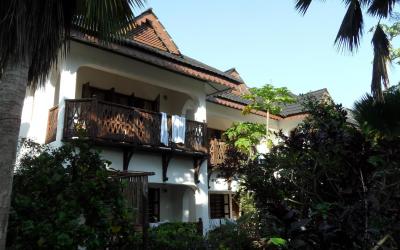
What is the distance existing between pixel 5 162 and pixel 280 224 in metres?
2.94

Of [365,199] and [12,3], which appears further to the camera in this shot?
[12,3]

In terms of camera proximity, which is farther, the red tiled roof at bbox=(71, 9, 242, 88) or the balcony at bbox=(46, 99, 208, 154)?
the red tiled roof at bbox=(71, 9, 242, 88)

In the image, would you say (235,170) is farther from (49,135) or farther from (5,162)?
(49,135)

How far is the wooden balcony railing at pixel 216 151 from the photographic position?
15117mm

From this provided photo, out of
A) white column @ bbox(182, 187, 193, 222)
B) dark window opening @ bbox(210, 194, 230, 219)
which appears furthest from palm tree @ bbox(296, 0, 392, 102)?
dark window opening @ bbox(210, 194, 230, 219)

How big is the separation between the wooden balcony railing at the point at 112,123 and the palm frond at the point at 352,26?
550cm

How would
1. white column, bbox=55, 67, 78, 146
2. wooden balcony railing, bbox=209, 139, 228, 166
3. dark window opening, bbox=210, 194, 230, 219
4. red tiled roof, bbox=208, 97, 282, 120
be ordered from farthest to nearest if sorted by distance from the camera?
dark window opening, bbox=210, 194, 230, 219, red tiled roof, bbox=208, 97, 282, 120, wooden balcony railing, bbox=209, 139, 228, 166, white column, bbox=55, 67, 78, 146

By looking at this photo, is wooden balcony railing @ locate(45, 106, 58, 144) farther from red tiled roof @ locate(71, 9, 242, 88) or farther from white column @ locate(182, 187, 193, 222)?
white column @ locate(182, 187, 193, 222)

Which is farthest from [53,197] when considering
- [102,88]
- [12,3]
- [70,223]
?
[102,88]

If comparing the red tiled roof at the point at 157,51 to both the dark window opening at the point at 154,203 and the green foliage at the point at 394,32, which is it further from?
the green foliage at the point at 394,32

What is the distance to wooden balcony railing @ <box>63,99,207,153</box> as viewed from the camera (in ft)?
34.2

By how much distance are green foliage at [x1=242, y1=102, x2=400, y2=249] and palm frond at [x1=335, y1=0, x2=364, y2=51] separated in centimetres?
370

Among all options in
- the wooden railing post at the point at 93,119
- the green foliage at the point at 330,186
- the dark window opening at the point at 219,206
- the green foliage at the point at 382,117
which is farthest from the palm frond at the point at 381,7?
the dark window opening at the point at 219,206

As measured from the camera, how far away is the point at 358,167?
4.88 m
